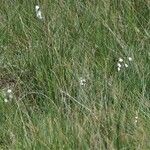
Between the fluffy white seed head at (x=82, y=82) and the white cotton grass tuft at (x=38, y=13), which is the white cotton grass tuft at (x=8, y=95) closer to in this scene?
the fluffy white seed head at (x=82, y=82)

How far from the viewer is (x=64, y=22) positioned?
3945 mm

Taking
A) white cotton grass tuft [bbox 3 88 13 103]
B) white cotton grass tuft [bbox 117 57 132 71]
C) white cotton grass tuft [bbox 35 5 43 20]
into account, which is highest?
white cotton grass tuft [bbox 35 5 43 20]

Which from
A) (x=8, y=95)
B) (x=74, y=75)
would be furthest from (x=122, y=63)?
(x=8, y=95)

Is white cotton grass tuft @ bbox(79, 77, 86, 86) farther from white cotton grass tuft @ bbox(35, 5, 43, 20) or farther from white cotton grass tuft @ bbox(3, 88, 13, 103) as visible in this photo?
white cotton grass tuft @ bbox(35, 5, 43, 20)

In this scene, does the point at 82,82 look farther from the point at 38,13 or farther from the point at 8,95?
the point at 38,13

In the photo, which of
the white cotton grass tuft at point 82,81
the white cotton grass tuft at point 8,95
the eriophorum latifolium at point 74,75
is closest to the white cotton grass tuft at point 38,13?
the eriophorum latifolium at point 74,75

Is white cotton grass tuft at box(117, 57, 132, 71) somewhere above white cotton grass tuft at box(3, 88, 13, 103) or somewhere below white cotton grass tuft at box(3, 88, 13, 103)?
above

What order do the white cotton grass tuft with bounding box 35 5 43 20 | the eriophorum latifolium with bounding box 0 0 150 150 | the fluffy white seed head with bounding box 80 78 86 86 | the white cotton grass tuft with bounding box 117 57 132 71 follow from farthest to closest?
the white cotton grass tuft with bounding box 35 5 43 20 → the white cotton grass tuft with bounding box 117 57 132 71 → the fluffy white seed head with bounding box 80 78 86 86 → the eriophorum latifolium with bounding box 0 0 150 150

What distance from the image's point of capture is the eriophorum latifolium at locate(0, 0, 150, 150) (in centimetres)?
283

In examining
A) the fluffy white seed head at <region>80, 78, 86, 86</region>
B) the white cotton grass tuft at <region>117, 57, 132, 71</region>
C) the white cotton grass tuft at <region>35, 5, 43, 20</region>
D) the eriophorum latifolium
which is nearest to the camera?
the eriophorum latifolium

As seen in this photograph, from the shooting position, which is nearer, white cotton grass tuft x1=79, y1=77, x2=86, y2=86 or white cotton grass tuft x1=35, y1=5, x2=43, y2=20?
white cotton grass tuft x1=79, y1=77, x2=86, y2=86

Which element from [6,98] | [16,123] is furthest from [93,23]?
[16,123]

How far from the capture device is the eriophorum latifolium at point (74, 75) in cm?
283

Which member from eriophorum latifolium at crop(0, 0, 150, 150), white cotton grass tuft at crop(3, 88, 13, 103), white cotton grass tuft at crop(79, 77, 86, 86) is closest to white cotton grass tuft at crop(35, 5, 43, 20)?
eriophorum latifolium at crop(0, 0, 150, 150)
